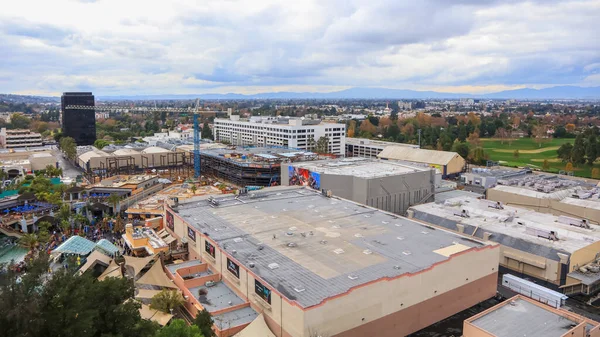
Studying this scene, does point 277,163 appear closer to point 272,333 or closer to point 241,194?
point 241,194

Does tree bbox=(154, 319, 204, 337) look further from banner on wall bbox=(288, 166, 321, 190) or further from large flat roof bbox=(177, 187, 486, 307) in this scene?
banner on wall bbox=(288, 166, 321, 190)

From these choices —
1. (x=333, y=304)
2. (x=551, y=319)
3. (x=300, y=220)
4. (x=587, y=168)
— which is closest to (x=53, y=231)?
(x=300, y=220)

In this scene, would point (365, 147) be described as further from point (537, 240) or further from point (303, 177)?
point (537, 240)

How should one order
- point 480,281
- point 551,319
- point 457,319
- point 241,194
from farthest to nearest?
point 241,194 < point 480,281 < point 457,319 < point 551,319

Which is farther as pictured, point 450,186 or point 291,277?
point 450,186

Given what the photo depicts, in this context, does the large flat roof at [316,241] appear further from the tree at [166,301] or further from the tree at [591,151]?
the tree at [591,151]

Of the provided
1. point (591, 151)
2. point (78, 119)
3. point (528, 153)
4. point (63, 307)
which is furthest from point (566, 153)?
point (78, 119)
